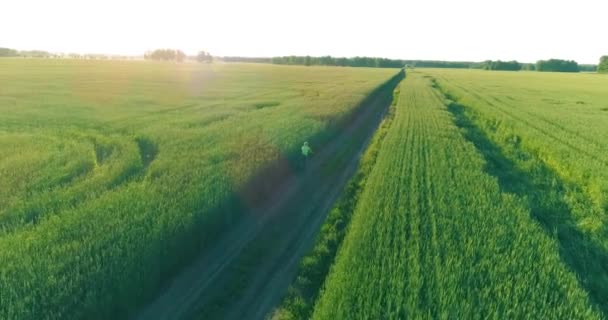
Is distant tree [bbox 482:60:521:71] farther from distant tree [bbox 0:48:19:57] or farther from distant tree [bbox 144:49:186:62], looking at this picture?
distant tree [bbox 0:48:19:57]

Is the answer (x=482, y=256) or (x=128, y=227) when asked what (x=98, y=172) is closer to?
(x=128, y=227)

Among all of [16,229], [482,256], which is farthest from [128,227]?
[482,256]

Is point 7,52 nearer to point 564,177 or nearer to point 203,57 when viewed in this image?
point 203,57

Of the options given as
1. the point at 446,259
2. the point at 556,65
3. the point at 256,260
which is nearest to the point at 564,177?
the point at 446,259

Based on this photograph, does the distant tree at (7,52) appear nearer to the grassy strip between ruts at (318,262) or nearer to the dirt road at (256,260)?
the dirt road at (256,260)

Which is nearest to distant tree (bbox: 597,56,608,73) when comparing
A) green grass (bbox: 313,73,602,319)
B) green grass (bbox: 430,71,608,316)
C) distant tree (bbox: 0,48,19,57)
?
green grass (bbox: 430,71,608,316)

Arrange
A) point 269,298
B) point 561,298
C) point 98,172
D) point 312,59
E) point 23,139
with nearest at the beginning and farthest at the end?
point 561,298, point 269,298, point 98,172, point 23,139, point 312,59
